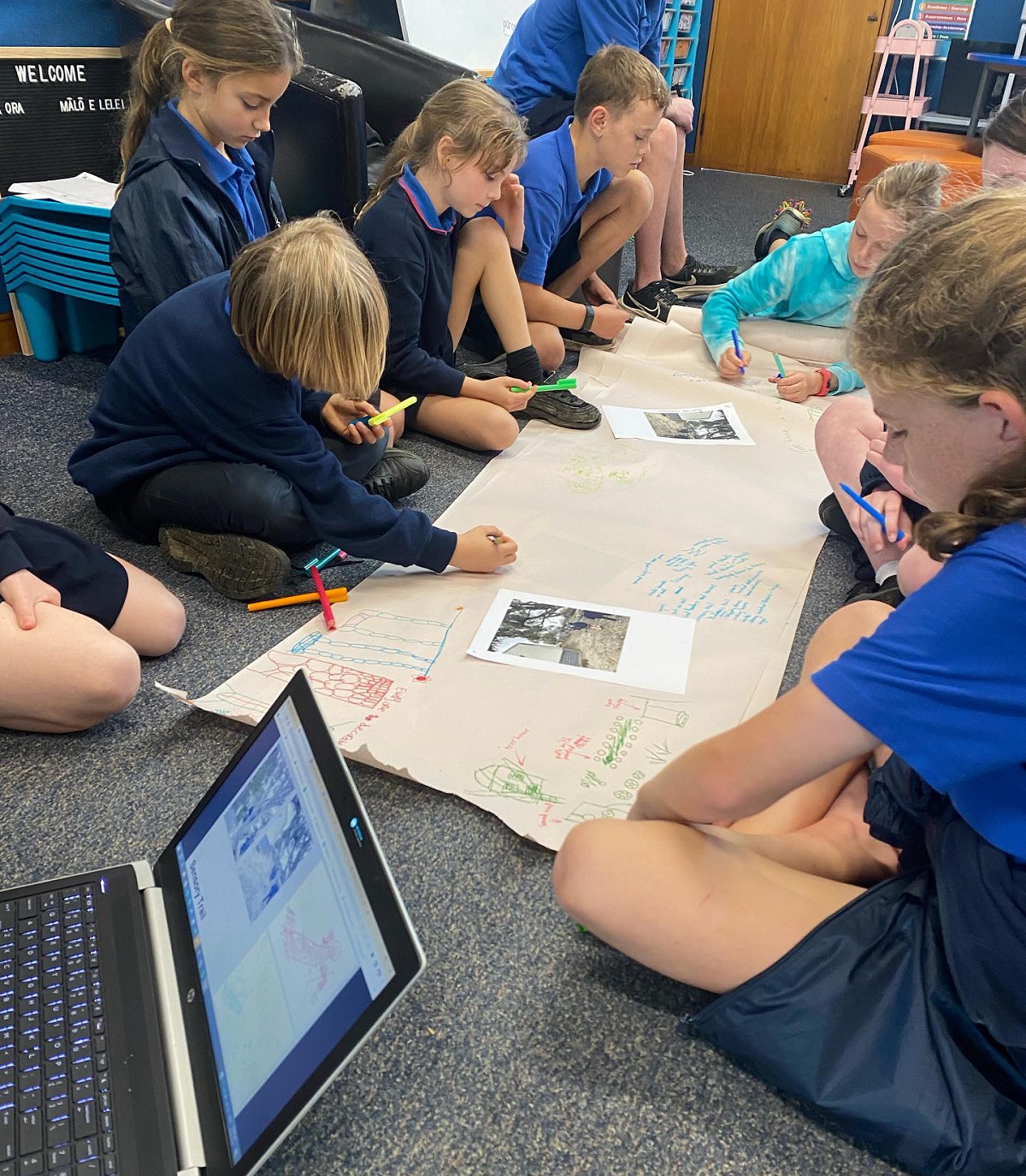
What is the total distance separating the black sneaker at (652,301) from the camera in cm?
253

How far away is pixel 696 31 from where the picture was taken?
499 centimetres

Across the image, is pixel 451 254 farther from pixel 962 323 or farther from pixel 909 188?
pixel 962 323

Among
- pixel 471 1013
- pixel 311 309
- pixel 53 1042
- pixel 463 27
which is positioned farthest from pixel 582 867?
pixel 463 27

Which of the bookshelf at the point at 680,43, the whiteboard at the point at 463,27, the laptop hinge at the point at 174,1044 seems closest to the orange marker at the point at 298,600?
the laptop hinge at the point at 174,1044

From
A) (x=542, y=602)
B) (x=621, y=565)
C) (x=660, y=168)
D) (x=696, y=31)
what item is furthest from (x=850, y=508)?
(x=696, y=31)

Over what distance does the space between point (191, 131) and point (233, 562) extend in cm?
76

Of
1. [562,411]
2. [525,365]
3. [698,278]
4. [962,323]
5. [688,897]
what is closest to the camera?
[962,323]

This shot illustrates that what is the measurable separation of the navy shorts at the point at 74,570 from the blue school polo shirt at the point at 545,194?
1.30 m

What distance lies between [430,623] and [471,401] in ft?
2.16

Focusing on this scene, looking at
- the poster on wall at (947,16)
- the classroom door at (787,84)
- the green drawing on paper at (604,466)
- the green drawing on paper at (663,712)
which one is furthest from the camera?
the classroom door at (787,84)

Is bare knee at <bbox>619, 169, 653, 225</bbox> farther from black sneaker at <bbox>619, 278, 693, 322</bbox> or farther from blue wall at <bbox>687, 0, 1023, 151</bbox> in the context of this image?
blue wall at <bbox>687, 0, 1023, 151</bbox>

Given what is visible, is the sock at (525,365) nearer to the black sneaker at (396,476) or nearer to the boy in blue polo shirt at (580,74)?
the black sneaker at (396,476)

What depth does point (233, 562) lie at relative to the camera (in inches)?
52.8

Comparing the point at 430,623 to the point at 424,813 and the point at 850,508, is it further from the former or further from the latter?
the point at 850,508
